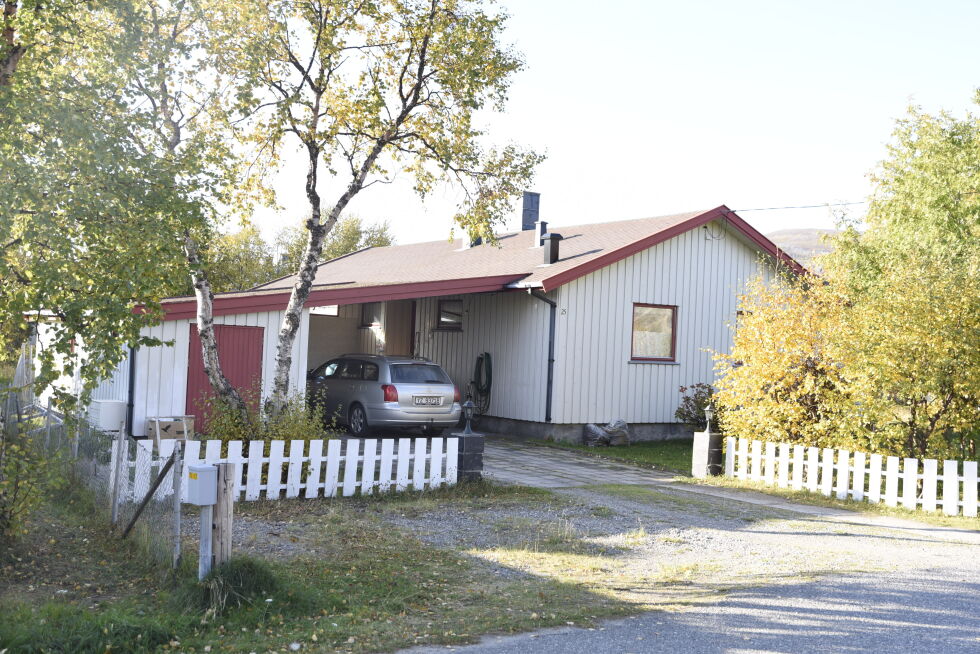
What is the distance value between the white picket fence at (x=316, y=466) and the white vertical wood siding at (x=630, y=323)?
22.6 ft

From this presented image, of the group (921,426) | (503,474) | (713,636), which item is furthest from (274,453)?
(921,426)

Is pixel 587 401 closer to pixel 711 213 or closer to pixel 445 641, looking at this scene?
pixel 711 213

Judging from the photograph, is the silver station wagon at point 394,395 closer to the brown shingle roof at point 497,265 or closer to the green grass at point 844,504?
the brown shingle roof at point 497,265

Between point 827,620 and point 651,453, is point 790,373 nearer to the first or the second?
point 651,453

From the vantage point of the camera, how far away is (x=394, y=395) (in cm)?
1631

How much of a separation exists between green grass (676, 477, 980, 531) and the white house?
5.22 m

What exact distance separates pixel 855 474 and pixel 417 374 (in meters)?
7.97

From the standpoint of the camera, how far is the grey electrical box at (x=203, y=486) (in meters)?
6.39

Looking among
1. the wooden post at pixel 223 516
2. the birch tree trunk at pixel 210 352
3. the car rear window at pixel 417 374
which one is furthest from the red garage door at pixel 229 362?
the wooden post at pixel 223 516

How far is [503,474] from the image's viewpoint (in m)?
13.0

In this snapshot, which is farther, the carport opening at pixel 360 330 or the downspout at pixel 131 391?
the carport opening at pixel 360 330

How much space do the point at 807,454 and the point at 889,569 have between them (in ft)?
16.3

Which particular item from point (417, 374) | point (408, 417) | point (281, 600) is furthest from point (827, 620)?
point (417, 374)

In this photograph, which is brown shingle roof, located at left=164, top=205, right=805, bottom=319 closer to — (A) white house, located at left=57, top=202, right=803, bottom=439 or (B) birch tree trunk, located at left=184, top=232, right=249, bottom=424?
(A) white house, located at left=57, top=202, right=803, bottom=439
